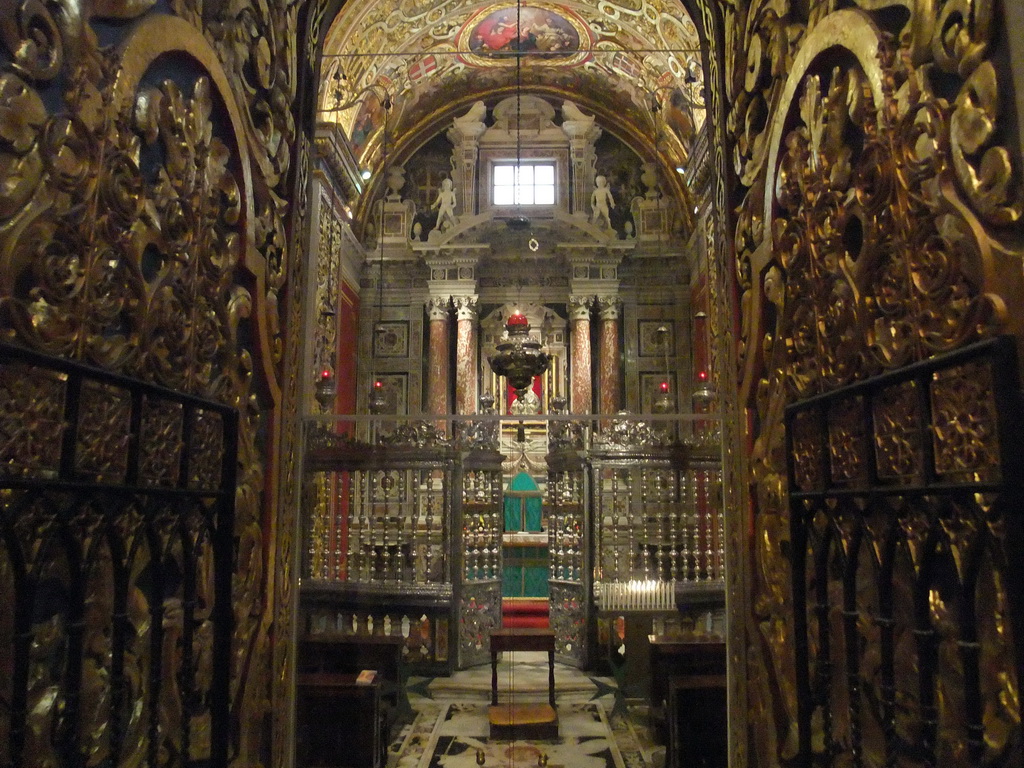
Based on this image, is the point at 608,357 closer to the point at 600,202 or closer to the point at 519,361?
the point at 600,202

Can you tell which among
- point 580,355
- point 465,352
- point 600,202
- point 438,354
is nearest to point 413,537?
point 465,352

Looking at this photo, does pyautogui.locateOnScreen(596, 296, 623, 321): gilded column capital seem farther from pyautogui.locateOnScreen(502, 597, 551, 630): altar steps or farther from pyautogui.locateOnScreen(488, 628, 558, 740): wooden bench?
pyautogui.locateOnScreen(488, 628, 558, 740): wooden bench

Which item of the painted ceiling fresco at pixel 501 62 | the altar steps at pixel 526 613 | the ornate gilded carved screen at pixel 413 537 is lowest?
the altar steps at pixel 526 613

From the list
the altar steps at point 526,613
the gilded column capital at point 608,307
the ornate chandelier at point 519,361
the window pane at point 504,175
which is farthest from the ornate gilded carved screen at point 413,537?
the window pane at point 504,175

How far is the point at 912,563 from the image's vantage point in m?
1.79

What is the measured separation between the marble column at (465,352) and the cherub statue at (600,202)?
2.29 m

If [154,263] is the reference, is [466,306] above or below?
above

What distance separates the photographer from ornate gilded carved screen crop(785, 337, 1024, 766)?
149 cm

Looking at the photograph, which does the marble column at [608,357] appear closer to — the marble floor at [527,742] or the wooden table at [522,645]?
the marble floor at [527,742]

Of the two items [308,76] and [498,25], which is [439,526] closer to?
[308,76]

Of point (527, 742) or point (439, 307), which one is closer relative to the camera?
point (527, 742)

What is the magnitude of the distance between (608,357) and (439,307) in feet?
8.65

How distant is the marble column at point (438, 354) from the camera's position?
465 inches

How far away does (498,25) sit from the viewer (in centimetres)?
1079
